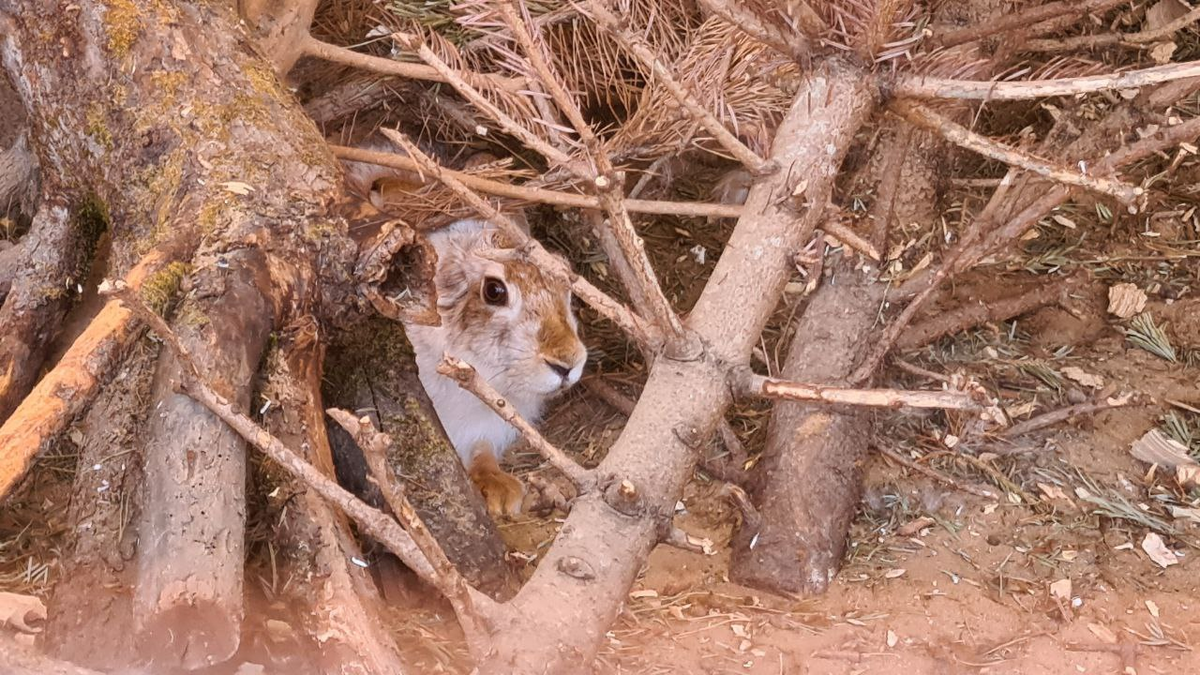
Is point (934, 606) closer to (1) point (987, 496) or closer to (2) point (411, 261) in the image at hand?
(1) point (987, 496)

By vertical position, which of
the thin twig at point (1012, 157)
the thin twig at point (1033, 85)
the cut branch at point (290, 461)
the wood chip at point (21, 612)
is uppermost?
the thin twig at point (1033, 85)

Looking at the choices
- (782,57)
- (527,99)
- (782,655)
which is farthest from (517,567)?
(782,57)

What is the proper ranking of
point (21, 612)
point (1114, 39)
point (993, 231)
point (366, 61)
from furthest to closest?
point (1114, 39), point (366, 61), point (993, 231), point (21, 612)

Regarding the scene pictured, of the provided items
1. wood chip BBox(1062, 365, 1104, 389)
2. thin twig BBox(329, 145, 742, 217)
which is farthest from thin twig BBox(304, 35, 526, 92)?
wood chip BBox(1062, 365, 1104, 389)

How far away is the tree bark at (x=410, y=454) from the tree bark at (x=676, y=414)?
2.01ft

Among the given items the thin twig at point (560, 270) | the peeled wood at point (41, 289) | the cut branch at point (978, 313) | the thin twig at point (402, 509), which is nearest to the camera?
the thin twig at point (402, 509)

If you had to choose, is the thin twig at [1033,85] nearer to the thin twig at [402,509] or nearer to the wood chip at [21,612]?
the thin twig at [402,509]

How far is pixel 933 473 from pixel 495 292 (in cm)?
121

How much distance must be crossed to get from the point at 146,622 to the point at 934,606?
61.2 inches

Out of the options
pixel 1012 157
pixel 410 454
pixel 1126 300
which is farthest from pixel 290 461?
pixel 1126 300

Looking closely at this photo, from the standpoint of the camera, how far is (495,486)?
116 inches

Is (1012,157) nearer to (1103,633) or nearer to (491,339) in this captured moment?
(1103,633)

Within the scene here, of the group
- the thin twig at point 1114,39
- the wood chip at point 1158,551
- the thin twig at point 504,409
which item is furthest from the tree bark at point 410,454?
the thin twig at point 1114,39

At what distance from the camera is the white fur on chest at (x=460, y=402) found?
3066mm
